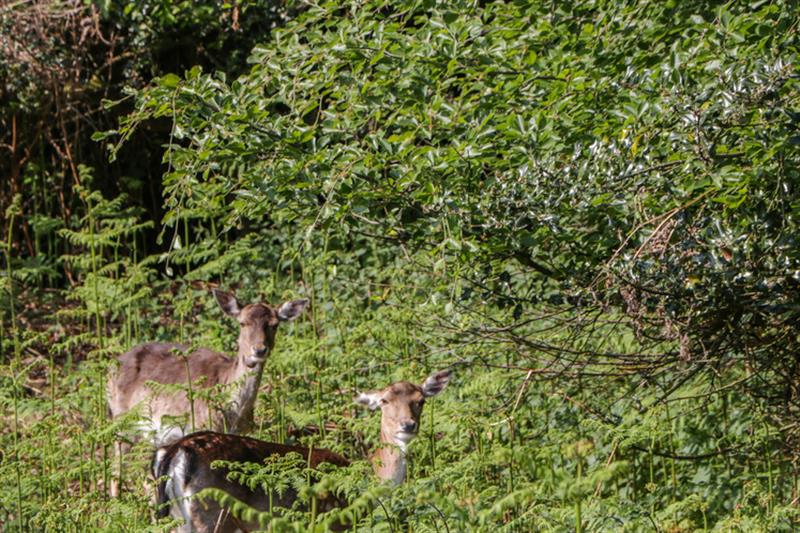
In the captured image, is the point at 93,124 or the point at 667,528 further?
the point at 93,124

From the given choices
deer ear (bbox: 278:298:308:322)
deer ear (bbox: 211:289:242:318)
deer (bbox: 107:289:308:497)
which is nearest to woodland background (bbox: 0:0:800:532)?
deer (bbox: 107:289:308:497)

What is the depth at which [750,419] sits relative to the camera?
7.50 meters

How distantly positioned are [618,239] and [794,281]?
3.17 feet

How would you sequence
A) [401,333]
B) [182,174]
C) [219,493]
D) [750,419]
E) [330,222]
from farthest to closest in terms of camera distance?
[401,333] → [750,419] → [182,174] → [330,222] → [219,493]

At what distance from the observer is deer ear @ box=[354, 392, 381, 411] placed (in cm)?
758

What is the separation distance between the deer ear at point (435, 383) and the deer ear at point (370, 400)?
304 mm

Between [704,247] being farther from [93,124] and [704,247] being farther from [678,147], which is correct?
[93,124]

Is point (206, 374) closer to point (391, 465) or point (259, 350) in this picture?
point (259, 350)

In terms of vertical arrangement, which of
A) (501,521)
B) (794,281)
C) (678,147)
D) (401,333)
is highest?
(678,147)

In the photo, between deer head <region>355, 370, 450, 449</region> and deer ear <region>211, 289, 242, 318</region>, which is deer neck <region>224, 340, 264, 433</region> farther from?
deer head <region>355, 370, 450, 449</region>

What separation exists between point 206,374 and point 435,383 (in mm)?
2241

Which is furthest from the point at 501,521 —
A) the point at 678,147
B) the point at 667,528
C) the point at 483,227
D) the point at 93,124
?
the point at 93,124

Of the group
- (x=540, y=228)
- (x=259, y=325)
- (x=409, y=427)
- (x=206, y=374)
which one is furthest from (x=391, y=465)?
(x=206, y=374)

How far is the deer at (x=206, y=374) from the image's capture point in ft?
27.1
